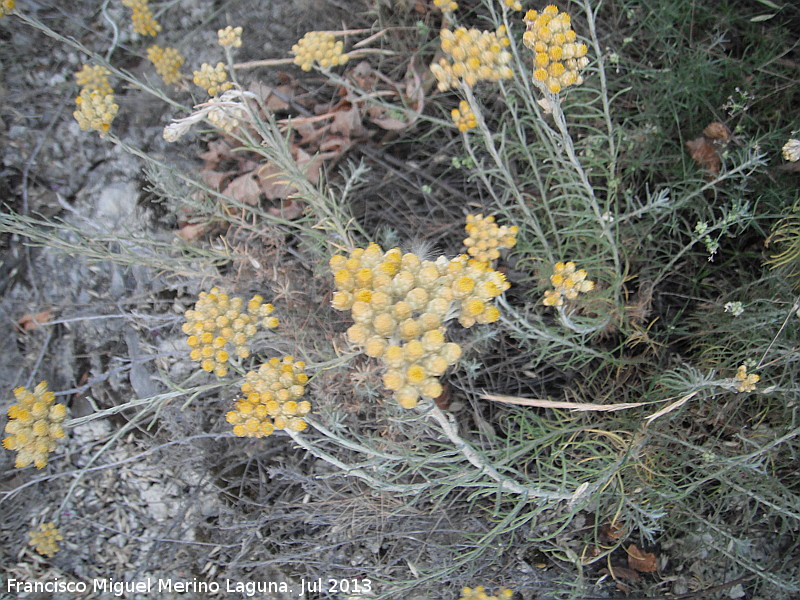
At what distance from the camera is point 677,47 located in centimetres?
276

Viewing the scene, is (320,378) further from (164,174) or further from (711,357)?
(711,357)

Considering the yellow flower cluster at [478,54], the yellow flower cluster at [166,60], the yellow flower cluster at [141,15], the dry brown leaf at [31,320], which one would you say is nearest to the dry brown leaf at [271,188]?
the yellow flower cluster at [166,60]

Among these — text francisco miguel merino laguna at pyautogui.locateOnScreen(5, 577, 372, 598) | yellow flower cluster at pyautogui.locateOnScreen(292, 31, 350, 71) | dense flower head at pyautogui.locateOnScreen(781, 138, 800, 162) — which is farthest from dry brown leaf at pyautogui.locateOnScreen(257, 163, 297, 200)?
dense flower head at pyautogui.locateOnScreen(781, 138, 800, 162)

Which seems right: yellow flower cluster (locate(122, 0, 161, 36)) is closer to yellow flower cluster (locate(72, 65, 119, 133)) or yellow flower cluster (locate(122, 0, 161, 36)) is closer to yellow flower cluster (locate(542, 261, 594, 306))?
yellow flower cluster (locate(72, 65, 119, 133))

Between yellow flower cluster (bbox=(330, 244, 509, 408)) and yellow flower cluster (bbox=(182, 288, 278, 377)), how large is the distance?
52cm

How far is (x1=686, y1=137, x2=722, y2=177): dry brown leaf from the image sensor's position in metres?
2.55

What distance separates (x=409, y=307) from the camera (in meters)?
1.40

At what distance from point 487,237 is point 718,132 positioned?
1.44 m

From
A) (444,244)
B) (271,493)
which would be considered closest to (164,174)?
(444,244)

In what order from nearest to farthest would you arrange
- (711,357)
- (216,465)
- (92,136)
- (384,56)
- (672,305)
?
(711,357) → (672,305) → (216,465) → (384,56) → (92,136)

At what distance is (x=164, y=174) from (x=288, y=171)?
31.1 inches

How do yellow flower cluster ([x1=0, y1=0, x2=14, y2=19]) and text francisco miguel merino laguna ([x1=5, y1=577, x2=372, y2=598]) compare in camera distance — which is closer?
yellow flower cluster ([x1=0, y1=0, x2=14, y2=19])

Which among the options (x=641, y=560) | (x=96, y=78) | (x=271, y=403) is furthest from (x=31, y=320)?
(x=641, y=560)

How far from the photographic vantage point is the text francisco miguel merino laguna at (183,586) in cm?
242
